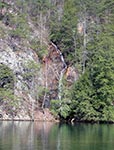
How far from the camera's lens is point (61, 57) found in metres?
76.4

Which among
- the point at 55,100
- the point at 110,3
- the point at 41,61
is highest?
the point at 110,3

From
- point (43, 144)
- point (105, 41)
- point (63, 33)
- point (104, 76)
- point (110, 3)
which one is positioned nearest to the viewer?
point (43, 144)

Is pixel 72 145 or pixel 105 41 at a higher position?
pixel 105 41

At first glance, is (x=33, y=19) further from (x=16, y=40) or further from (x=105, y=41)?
(x=105, y=41)

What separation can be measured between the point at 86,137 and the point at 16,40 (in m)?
36.2

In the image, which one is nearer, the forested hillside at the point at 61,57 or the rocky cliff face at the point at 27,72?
the forested hillside at the point at 61,57

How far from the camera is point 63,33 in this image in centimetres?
7919

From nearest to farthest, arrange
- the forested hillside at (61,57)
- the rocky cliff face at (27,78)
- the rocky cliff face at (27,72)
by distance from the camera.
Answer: the forested hillside at (61,57), the rocky cliff face at (27,72), the rocky cliff face at (27,78)

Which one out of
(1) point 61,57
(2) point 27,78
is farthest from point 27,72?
(1) point 61,57

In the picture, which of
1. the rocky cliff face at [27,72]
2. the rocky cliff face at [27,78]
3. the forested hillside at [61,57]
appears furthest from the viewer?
the rocky cliff face at [27,78]

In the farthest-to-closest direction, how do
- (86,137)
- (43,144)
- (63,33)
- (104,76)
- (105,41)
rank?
(63,33), (105,41), (104,76), (86,137), (43,144)

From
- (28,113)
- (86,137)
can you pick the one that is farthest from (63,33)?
(86,137)

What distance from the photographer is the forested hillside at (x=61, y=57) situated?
6406 cm

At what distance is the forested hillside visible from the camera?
64.1 meters
